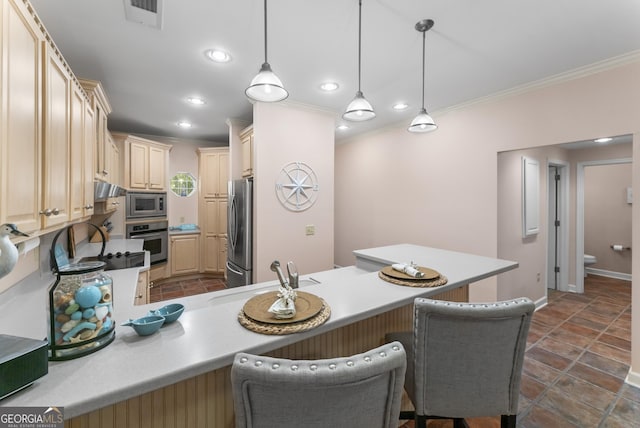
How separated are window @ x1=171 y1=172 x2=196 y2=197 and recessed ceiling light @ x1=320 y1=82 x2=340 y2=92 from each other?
3855 millimetres

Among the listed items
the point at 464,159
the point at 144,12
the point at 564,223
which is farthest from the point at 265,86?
the point at 564,223

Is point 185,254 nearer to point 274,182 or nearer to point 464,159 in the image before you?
point 274,182

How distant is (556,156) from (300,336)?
5.04 m


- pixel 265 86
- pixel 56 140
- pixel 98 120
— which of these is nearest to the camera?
pixel 56 140

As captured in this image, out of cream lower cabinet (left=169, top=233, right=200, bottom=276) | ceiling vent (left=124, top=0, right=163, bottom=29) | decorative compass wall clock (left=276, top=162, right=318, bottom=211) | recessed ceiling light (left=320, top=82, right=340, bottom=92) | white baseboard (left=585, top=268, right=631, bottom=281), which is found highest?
recessed ceiling light (left=320, top=82, right=340, bottom=92)

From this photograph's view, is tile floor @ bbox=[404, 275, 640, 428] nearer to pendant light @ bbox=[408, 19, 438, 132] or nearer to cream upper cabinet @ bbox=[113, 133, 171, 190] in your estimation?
pendant light @ bbox=[408, 19, 438, 132]

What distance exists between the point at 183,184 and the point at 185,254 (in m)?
1.51

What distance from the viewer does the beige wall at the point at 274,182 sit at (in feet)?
10.2

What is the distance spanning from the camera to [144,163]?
14.8ft

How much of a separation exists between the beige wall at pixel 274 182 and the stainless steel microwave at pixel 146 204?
8.48ft

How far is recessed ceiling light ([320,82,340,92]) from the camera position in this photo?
2.79 meters

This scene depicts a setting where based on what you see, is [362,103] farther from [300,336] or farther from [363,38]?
[300,336]

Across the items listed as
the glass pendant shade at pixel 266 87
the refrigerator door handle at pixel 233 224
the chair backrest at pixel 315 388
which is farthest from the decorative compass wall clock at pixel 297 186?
the chair backrest at pixel 315 388

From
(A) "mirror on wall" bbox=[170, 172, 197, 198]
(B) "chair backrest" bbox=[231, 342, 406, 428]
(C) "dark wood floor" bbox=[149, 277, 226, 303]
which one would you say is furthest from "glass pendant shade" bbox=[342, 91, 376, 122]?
(A) "mirror on wall" bbox=[170, 172, 197, 198]
